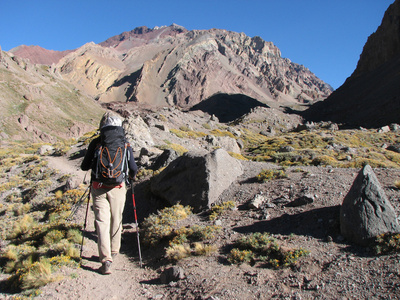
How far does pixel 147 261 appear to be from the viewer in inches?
242

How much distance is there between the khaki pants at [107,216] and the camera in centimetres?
529

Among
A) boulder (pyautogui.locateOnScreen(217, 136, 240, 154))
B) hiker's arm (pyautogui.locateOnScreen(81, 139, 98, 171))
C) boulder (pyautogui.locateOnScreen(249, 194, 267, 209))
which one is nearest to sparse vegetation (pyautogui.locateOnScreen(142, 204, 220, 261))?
boulder (pyautogui.locateOnScreen(249, 194, 267, 209))

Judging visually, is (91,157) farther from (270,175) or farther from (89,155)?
(270,175)

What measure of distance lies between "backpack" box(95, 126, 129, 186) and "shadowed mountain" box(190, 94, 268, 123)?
104m

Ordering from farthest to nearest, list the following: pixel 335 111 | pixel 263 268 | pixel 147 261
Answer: pixel 335 111, pixel 147 261, pixel 263 268

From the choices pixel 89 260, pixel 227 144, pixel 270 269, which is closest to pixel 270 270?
pixel 270 269

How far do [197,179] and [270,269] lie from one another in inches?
167

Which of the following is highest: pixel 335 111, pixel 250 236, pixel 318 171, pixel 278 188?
pixel 335 111

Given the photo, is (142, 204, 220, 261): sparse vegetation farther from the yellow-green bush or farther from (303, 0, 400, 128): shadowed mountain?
(303, 0, 400, 128): shadowed mountain

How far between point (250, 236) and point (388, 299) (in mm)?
2564

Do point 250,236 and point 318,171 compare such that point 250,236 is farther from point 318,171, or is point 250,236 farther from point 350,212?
point 318,171

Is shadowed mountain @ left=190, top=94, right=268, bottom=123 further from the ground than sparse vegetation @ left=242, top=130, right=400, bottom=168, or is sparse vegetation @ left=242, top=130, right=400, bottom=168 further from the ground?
shadowed mountain @ left=190, top=94, right=268, bottom=123

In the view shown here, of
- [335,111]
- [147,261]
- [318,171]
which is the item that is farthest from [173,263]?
[335,111]

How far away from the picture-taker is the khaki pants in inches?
208
